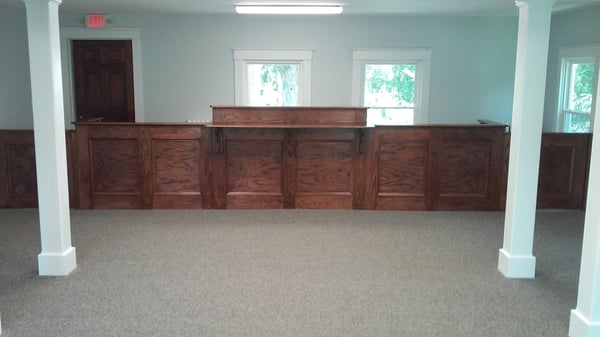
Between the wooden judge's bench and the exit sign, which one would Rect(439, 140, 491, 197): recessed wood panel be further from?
the exit sign

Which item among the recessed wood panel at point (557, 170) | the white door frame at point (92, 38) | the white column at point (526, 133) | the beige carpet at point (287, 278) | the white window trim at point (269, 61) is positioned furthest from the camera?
the white window trim at point (269, 61)

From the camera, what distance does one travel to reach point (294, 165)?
6.01 m

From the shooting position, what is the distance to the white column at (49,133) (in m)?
3.89

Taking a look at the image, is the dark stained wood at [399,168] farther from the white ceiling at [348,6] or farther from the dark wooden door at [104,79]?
the dark wooden door at [104,79]

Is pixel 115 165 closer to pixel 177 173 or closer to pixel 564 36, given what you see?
pixel 177 173

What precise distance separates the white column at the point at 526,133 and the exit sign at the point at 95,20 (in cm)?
555

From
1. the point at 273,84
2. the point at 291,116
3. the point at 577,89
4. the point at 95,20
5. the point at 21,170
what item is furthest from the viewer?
the point at 273,84

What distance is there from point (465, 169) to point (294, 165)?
6.34 ft

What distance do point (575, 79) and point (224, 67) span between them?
4.63m

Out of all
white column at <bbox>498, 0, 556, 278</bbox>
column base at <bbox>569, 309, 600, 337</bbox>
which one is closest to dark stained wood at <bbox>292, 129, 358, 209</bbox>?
white column at <bbox>498, 0, 556, 278</bbox>

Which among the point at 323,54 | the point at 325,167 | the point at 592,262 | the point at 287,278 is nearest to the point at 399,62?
the point at 323,54

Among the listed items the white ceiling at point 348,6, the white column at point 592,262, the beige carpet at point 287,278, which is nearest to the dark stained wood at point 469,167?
the beige carpet at point 287,278

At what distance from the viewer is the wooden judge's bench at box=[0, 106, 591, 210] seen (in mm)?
5973

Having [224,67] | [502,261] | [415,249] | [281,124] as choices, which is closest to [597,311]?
[502,261]
